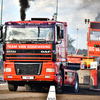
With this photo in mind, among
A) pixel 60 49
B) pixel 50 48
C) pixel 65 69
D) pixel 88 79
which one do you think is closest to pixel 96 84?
pixel 88 79

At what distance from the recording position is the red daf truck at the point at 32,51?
580 inches

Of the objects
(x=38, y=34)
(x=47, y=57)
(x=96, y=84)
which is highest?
(x=38, y=34)

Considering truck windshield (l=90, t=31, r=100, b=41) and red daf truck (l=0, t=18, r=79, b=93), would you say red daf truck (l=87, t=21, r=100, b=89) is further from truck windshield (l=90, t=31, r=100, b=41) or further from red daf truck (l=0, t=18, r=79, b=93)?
red daf truck (l=0, t=18, r=79, b=93)

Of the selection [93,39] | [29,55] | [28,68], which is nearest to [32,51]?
[29,55]

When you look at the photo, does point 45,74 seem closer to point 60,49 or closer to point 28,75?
point 28,75

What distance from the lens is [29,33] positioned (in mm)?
14945

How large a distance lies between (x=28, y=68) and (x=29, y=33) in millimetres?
1581

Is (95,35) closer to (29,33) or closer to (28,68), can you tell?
(29,33)

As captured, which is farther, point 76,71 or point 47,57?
point 76,71

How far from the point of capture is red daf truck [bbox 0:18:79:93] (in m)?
14.7

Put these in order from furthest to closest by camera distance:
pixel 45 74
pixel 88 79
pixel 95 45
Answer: pixel 95 45, pixel 88 79, pixel 45 74

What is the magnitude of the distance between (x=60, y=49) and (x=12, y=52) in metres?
2.41

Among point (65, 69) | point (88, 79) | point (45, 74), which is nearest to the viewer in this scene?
point (45, 74)

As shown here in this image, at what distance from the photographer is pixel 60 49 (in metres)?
15.9
